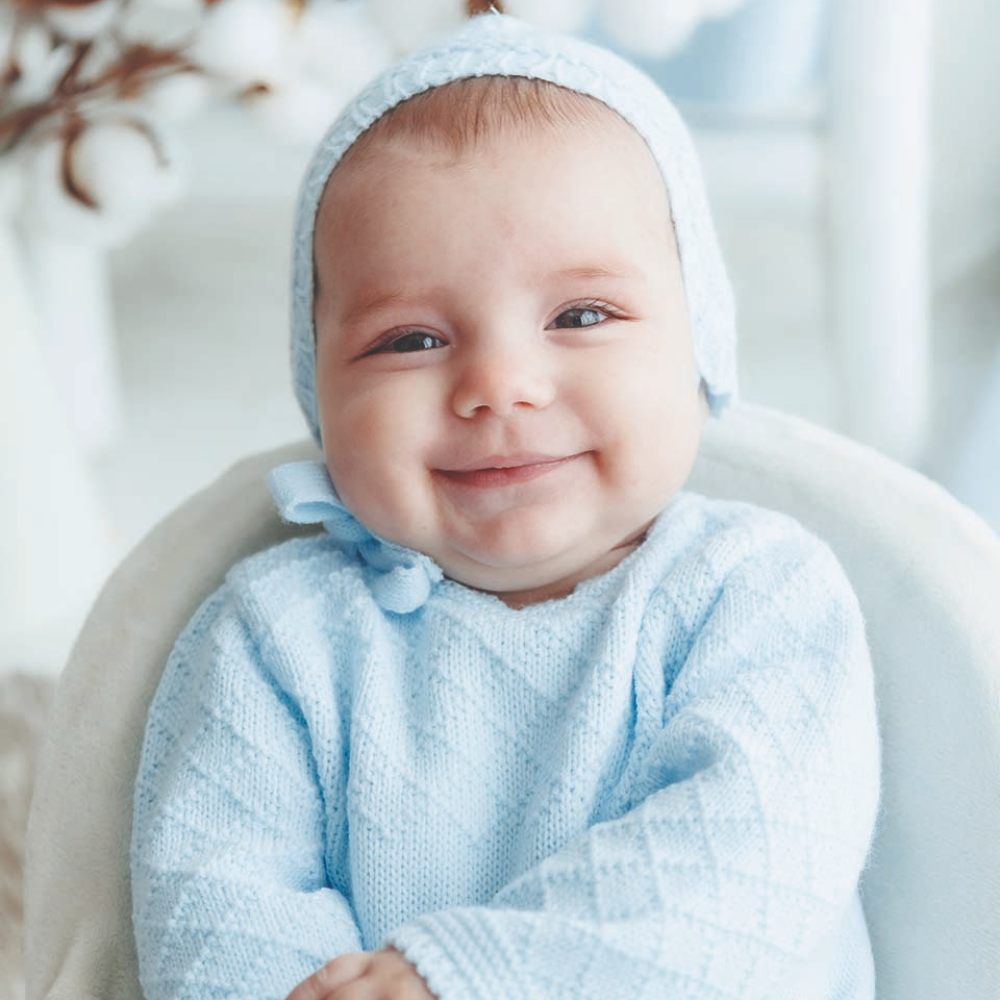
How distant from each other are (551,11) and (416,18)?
15 cm

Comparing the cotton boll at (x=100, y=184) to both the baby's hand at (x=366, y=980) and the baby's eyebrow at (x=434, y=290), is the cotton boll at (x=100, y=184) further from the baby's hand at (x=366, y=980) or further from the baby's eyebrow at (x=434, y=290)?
the baby's hand at (x=366, y=980)

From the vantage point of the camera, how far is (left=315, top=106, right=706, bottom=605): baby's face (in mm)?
931

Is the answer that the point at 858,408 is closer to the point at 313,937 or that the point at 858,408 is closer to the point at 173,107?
the point at 173,107

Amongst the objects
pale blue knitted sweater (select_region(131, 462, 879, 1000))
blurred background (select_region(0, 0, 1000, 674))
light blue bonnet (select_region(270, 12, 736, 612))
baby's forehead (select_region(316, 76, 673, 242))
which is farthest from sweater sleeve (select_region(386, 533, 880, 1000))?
blurred background (select_region(0, 0, 1000, 674))

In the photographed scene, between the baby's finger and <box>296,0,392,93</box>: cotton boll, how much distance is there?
1143mm

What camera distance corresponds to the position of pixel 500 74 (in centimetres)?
98

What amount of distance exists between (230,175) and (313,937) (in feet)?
5.93

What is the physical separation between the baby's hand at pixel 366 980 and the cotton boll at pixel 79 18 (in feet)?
3.69

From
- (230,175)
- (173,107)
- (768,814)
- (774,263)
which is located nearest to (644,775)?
(768,814)

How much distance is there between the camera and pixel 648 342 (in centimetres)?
97

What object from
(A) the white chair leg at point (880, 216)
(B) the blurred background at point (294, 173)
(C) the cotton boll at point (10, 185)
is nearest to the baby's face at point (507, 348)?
(B) the blurred background at point (294, 173)

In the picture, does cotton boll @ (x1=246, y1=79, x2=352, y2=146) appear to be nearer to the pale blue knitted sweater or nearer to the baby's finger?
the pale blue knitted sweater

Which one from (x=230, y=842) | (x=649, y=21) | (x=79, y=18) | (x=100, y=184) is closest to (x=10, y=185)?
(x=100, y=184)

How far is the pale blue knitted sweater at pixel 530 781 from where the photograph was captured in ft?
2.68
